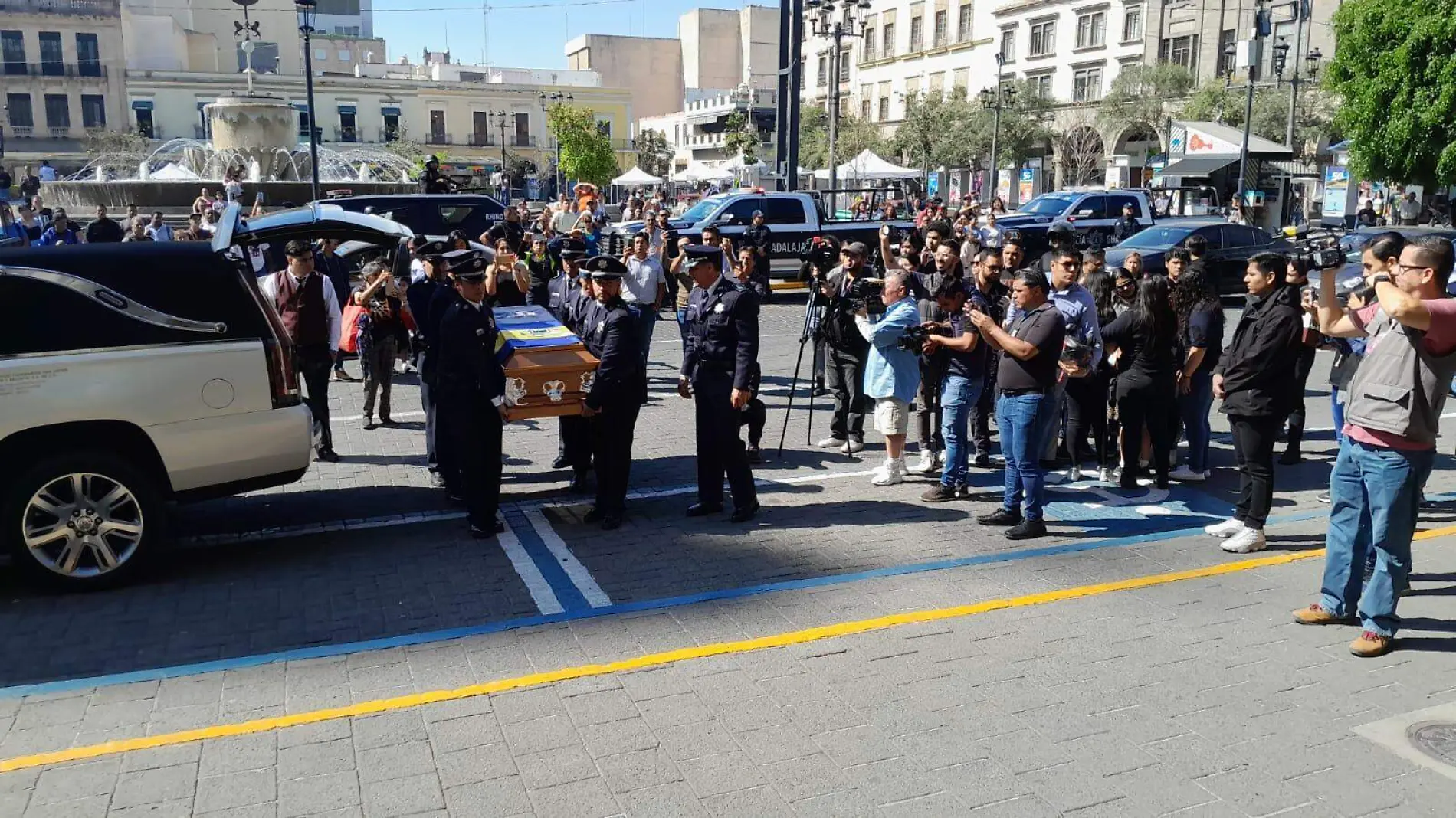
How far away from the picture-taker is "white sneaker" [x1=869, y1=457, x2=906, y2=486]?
866 cm

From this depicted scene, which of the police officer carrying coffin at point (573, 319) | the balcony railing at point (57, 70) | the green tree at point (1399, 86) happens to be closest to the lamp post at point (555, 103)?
the balcony railing at point (57, 70)

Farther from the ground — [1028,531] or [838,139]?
[838,139]

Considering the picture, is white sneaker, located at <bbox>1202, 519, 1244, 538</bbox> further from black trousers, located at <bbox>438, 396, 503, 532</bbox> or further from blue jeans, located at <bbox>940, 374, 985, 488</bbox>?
black trousers, located at <bbox>438, 396, 503, 532</bbox>

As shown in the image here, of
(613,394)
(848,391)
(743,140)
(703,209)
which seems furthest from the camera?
(743,140)

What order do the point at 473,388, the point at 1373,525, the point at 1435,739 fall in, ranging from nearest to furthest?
1. the point at 1435,739
2. the point at 1373,525
3. the point at 473,388

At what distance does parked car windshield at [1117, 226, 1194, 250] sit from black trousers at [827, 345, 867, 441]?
13369 mm

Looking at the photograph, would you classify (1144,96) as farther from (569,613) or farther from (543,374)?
(569,613)

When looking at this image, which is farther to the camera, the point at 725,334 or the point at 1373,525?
the point at 725,334

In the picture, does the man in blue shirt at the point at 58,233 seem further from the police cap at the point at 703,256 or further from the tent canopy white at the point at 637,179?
the tent canopy white at the point at 637,179

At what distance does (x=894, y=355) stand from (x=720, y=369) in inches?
58.4

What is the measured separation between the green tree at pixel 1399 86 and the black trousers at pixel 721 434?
26455 mm

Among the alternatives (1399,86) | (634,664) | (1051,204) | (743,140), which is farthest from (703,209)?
(743,140)

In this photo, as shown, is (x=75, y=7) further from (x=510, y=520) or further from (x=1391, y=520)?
(x=1391, y=520)

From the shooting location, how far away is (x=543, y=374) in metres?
7.43
